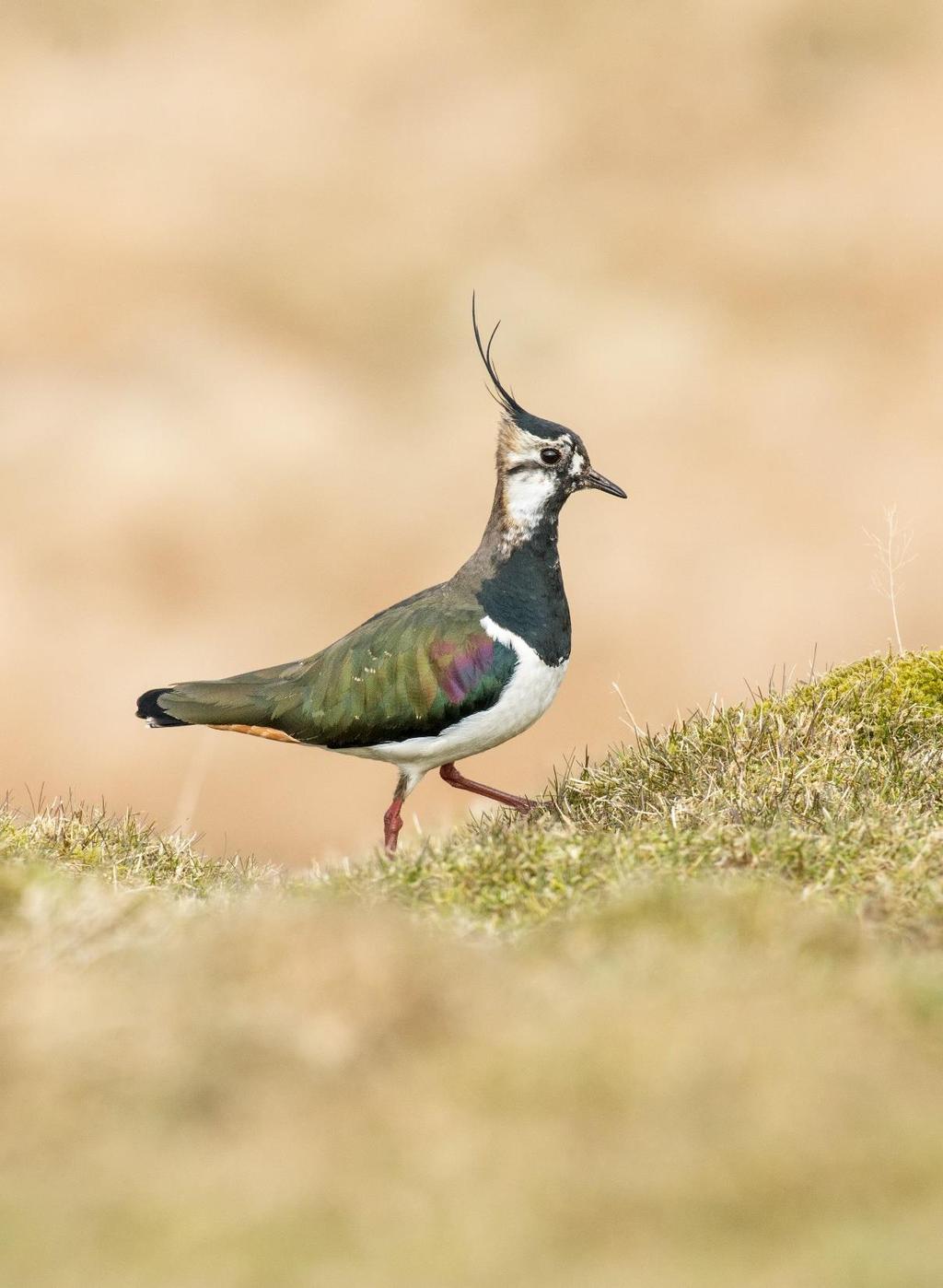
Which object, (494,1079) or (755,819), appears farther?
(755,819)

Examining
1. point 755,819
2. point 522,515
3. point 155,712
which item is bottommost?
point 755,819

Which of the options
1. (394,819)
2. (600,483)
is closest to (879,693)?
(600,483)

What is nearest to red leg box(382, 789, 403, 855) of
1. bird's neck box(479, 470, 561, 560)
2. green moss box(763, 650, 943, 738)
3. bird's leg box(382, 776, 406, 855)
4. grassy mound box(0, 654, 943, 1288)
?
bird's leg box(382, 776, 406, 855)

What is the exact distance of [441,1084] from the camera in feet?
9.08

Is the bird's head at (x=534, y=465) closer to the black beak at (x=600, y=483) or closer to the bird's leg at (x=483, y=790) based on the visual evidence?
the black beak at (x=600, y=483)

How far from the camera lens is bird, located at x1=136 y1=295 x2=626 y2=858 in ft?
21.2

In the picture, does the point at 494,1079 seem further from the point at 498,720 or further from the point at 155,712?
the point at 155,712

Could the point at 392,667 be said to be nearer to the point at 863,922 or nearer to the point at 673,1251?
the point at 863,922

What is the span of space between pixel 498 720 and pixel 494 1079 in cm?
375

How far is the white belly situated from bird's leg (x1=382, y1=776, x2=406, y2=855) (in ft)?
0.65

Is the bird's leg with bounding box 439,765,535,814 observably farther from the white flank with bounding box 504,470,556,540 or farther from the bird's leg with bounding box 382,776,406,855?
the white flank with bounding box 504,470,556,540

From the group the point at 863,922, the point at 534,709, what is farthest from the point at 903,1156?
the point at 534,709

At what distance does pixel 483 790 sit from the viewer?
6.82m

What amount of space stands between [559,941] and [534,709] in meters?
2.90
